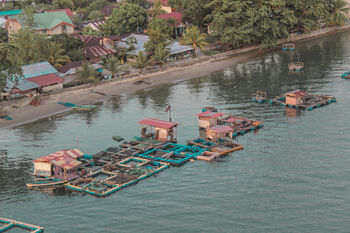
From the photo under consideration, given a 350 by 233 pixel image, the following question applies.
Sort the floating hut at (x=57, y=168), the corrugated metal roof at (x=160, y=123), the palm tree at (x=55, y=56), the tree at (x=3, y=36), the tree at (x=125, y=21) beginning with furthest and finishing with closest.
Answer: the tree at (x=3, y=36) < the tree at (x=125, y=21) < the palm tree at (x=55, y=56) < the corrugated metal roof at (x=160, y=123) < the floating hut at (x=57, y=168)

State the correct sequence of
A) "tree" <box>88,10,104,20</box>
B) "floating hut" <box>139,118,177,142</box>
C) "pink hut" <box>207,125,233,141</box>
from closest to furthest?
"pink hut" <box>207,125,233,141</box> → "floating hut" <box>139,118,177,142</box> → "tree" <box>88,10,104,20</box>

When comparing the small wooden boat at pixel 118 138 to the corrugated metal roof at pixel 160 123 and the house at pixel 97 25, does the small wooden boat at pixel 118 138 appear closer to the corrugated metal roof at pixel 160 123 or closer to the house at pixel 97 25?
the corrugated metal roof at pixel 160 123

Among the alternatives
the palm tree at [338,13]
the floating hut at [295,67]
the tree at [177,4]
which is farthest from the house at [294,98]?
the tree at [177,4]

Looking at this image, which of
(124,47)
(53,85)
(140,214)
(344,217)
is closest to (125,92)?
(53,85)

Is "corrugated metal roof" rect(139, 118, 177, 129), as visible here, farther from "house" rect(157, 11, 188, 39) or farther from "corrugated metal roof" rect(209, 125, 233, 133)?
"house" rect(157, 11, 188, 39)

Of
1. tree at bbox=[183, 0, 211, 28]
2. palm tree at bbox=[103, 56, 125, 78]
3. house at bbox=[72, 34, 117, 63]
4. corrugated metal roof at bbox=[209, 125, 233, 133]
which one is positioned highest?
tree at bbox=[183, 0, 211, 28]

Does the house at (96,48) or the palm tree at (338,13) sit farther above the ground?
the palm tree at (338,13)

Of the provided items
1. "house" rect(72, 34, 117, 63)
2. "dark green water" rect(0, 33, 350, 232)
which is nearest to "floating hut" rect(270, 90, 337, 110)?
"dark green water" rect(0, 33, 350, 232)
